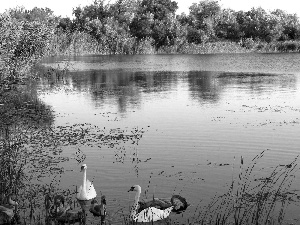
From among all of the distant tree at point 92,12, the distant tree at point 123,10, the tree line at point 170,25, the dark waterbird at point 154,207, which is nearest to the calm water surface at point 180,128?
the dark waterbird at point 154,207

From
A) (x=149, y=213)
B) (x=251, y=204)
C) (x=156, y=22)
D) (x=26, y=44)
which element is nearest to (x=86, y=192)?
(x=149, y=213)

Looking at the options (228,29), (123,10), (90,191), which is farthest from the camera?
(228,29)

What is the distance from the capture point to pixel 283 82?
4156 cm

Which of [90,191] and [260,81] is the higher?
[260,81]

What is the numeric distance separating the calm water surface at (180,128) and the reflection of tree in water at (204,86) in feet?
0.24

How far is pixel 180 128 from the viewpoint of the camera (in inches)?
851

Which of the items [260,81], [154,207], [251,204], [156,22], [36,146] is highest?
[156,22]

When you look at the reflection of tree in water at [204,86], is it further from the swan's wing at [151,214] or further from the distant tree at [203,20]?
the distant tree at [203,20]

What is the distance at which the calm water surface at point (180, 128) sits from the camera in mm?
14344

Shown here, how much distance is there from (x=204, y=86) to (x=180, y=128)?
18381 mm

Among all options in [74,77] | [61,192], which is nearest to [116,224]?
[61,192]

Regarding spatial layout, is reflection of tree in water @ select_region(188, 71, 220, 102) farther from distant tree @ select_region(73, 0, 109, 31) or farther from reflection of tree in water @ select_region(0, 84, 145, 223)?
distant tree @ select_region(73, 0, 109, 31)

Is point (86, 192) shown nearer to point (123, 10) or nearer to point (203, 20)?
point (123, 10)

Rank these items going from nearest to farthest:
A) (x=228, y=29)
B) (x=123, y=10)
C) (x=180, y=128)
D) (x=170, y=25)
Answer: (x=180, y=128), (x=170, y=25), (x=123, y=10), (x=228, y=29)
